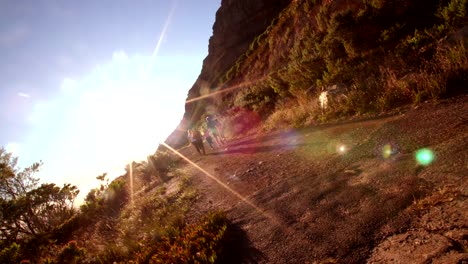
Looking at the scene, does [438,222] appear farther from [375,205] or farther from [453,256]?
[375,205]

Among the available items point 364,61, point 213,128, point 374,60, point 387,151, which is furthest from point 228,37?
point 387,151

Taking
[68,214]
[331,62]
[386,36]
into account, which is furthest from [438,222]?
[68,214]

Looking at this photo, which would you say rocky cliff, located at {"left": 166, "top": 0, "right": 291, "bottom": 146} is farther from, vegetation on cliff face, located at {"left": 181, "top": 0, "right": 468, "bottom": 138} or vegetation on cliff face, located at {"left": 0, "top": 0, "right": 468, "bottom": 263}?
vegetation on cliff face, located at {"left": 181, "top": 0, "right": 468, "bottom": 138}

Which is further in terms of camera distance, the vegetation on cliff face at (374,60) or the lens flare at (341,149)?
the vegetation on cliff face at (374,60)

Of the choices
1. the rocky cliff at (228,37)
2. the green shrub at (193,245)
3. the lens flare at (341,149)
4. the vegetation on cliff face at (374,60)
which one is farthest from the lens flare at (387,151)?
the rocky cliff at (228,37)

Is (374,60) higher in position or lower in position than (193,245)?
higher

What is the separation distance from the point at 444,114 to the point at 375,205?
3369 mm

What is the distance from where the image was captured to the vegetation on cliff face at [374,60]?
7.86 m

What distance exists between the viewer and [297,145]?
9.55 metres

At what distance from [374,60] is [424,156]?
25.7 ft

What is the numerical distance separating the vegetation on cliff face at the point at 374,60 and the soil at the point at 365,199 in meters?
0.98

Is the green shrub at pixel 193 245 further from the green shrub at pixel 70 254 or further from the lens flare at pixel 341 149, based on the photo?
the lens flare at pixel 341 149

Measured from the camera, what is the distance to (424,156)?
4887mm

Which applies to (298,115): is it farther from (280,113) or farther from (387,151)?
(387,151)
